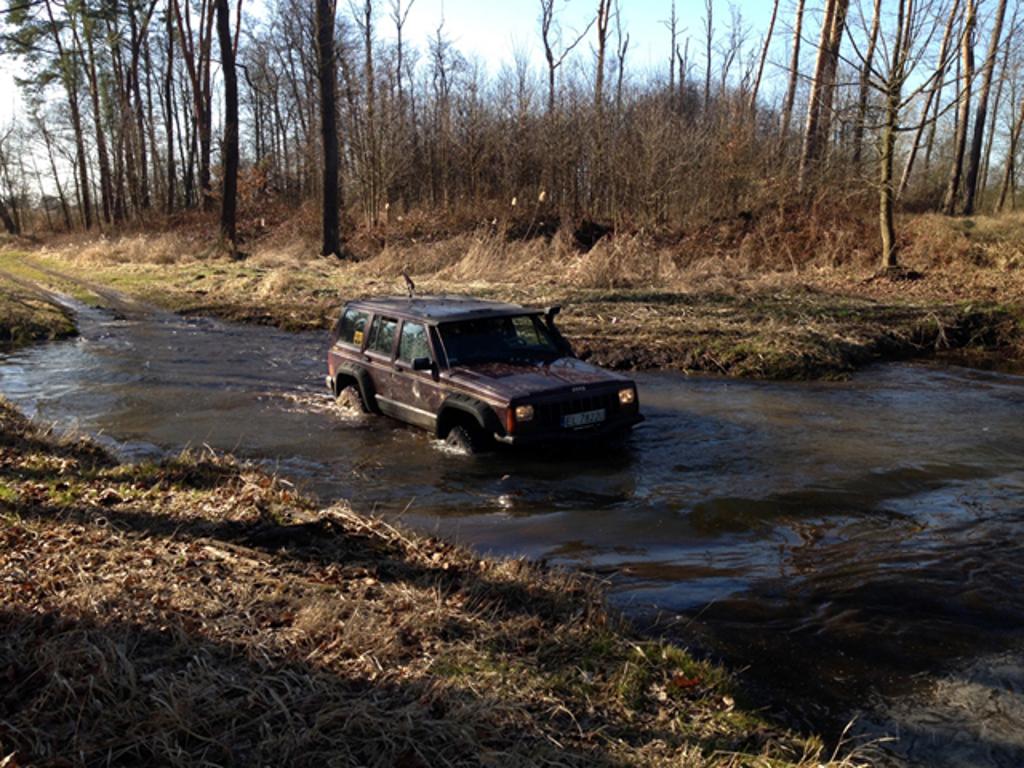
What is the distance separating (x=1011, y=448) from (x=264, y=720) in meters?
9.13

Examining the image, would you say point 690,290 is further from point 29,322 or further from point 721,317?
point 29,322

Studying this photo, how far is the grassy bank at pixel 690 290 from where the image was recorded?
14.8 m

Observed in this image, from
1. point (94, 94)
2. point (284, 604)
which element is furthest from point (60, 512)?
point (94, 94)

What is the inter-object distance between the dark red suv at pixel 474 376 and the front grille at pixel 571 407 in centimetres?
1

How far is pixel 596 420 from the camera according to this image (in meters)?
8.84

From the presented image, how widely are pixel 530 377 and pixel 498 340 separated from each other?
994mm

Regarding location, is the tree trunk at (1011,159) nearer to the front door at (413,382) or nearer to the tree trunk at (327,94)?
the tree trunk at (327,94)

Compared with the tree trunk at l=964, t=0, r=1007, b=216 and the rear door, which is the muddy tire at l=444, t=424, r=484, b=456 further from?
the tree trunk at l=964, t=0, r=1007, b=216

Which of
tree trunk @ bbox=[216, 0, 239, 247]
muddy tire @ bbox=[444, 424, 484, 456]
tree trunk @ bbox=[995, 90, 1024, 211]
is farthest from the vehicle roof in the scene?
tree trunk @ bbox=[995, 90, 1024, 211]

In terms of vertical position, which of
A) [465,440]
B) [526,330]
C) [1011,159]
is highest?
[1011,159]

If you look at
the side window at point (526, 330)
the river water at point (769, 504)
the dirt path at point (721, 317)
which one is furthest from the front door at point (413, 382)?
the dirt path at point (721, 317)

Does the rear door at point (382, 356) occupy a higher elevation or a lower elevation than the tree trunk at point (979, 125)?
lower

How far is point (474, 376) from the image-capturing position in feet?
→ 29.8

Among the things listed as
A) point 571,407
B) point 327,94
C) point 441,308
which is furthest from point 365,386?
point 327,94
